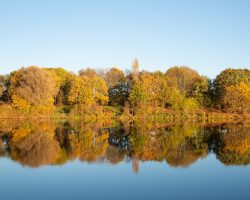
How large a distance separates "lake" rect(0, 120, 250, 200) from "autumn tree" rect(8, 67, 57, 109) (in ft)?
105

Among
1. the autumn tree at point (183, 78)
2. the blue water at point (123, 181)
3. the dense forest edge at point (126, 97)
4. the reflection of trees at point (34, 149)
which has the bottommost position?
the blue water at point (123, 181)

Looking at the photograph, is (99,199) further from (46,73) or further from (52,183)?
(46,73)

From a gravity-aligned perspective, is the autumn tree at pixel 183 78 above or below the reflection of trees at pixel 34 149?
above

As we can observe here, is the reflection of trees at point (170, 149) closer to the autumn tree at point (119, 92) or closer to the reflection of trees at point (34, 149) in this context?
the reflection of trees at point (34, 149)

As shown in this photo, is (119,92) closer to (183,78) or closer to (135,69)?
(135,69)

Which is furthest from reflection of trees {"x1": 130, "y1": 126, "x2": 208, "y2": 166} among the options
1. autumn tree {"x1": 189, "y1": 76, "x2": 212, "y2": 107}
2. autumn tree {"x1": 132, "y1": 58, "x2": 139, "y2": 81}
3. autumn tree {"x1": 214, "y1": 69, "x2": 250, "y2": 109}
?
autumn tree {"x1": 189, "y1": 76, "x2": 212, "y2": 107}

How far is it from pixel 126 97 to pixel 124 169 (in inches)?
2291

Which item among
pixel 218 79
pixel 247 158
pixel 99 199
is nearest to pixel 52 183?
pixel 99 199

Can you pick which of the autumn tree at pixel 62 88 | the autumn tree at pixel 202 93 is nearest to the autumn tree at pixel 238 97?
the autumn tree at pixel 202 93

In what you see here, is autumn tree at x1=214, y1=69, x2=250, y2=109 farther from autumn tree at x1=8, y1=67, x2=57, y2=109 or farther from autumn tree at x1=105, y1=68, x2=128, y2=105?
autumn tree at x1=8, y1=67, x2=57, y2=109

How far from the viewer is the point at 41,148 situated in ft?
92.0

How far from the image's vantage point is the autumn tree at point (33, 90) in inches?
2511

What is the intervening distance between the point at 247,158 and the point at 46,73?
4923 cm

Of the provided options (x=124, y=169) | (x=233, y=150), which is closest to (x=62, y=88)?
(x=233, y=150)
